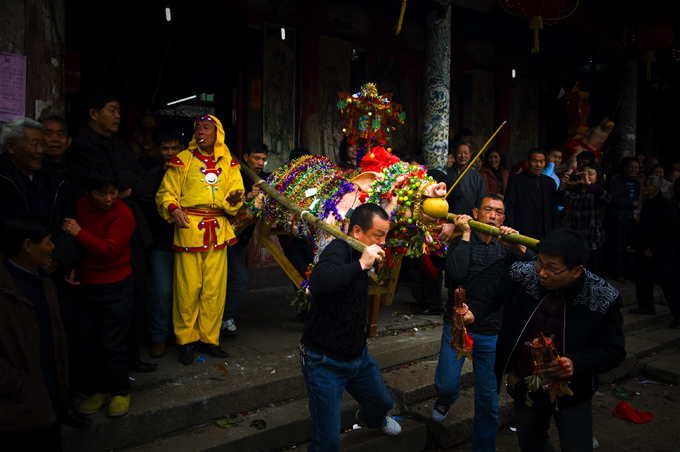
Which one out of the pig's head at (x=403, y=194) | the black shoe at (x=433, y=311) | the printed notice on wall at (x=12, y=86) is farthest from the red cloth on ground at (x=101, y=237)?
the black shoe at (x=433, y=311)

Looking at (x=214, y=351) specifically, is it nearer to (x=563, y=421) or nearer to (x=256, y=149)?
(x=256, y=149)

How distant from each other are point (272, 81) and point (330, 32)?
118 centimetres

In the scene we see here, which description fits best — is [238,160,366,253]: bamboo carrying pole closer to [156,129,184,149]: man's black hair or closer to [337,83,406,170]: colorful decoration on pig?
[156,129,184,149]: man's black hair

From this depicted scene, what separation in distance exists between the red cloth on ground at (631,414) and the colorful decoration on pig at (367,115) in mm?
3047

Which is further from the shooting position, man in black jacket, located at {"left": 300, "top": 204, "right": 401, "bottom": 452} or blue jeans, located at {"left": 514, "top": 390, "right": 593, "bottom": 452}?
man in black jacket, located at {"left": 300, "top": 204, "right": 401, "bottom": 452}

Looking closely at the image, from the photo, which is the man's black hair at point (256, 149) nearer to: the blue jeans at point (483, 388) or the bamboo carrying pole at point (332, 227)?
the bamboo carrying pole at point (332, 227)

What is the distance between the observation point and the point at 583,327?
258 centimetres

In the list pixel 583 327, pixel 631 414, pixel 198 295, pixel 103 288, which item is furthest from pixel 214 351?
pixel 631 414

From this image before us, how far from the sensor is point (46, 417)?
8.16 ft

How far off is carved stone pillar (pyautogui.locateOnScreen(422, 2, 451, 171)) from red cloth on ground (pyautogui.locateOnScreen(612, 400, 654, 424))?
10.7 ft

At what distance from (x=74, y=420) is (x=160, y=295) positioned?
1259 millimetres

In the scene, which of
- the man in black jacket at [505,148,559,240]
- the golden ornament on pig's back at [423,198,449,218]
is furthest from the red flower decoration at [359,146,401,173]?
the man in black jacket at [505,148,559,240]

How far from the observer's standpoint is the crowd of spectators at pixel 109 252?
2.69 meters

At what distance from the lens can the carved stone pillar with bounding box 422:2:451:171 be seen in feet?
22.0
